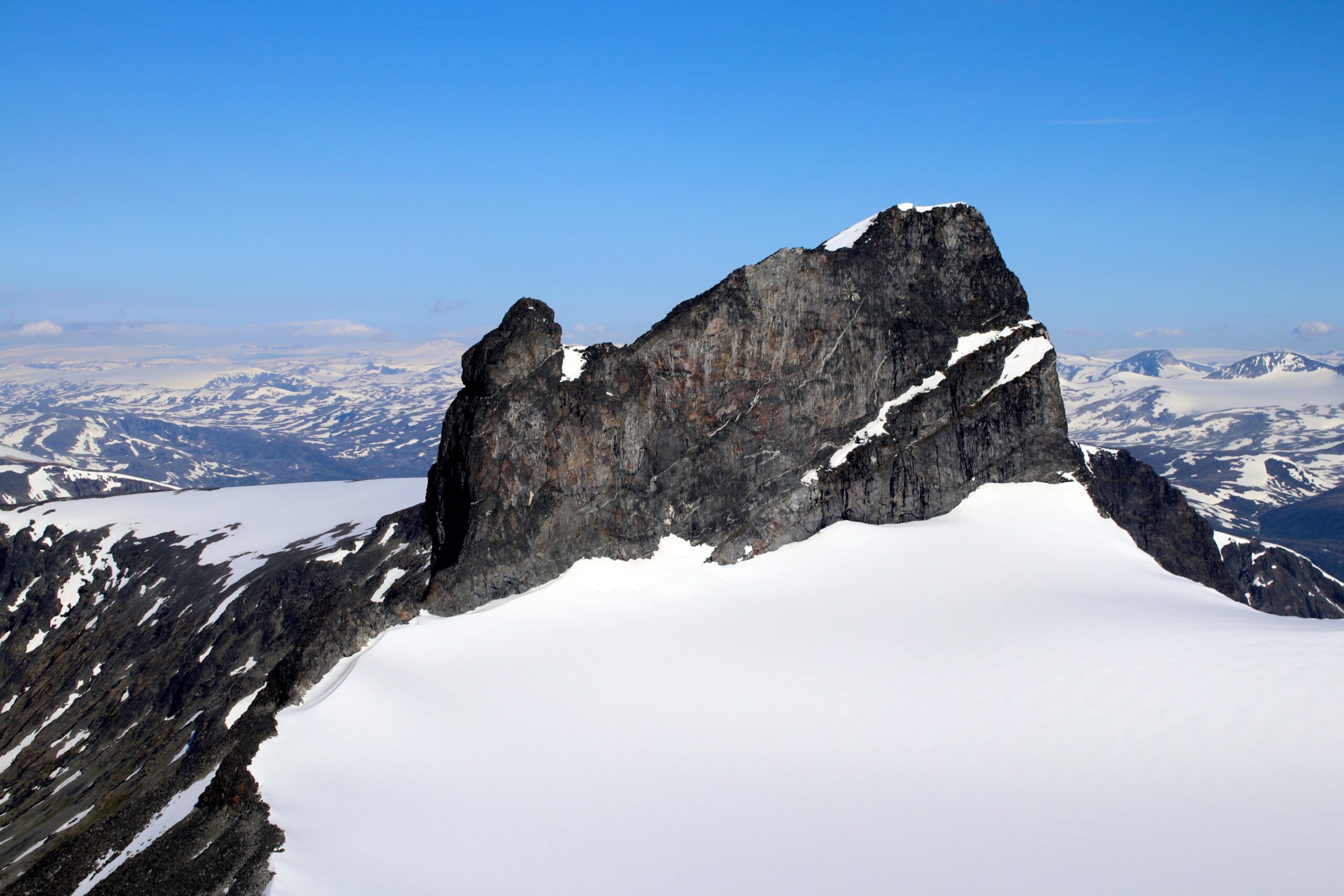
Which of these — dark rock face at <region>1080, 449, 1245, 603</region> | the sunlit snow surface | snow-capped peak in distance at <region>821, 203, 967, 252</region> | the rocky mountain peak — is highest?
snow-capped peak in distance at <region>821, 203, 967, 252</region>

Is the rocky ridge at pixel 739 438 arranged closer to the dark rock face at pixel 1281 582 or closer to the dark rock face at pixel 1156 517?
the dark rock face at pixel 1156 517

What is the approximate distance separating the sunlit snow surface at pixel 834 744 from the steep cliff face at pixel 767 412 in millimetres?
4777

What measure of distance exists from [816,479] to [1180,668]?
22.0 metres

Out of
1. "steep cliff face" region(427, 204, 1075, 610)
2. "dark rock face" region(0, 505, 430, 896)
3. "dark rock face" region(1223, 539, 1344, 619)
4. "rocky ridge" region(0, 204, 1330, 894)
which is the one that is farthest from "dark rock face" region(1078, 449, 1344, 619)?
"dark rock face" region(0, 505, 430, 896)

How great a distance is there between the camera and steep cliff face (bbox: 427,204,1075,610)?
45.8 metres

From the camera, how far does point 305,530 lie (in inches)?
4486

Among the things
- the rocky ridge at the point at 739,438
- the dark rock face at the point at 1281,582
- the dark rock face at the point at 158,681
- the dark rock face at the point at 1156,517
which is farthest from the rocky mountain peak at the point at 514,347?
the dark rock face at the point at 1281,582

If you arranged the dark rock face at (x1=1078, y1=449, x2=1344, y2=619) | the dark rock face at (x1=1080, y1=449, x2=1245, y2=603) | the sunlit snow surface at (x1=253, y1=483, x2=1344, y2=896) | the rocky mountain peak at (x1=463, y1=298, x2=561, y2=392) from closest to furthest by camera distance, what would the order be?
the sunlit snow surface at (x1=253, y1=483, x2=1344, y2=896) < the rocky mountain peak at (x1=463, y1=298, x2=561, y2=392) < the dark rock face at (x1=1080, y1=449, x2=1245, y2=603) < the dark rock face at (x1=1078, y1=449, x2=1344, y2=619)

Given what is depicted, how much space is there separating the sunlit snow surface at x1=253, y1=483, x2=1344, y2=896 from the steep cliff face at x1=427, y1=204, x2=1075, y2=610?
4777 mm

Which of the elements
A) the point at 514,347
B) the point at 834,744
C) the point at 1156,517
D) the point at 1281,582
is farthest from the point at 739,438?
the point at 1281,582

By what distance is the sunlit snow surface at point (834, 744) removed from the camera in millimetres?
24125

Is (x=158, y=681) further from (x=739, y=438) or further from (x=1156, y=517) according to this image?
(x=1156, y=517)

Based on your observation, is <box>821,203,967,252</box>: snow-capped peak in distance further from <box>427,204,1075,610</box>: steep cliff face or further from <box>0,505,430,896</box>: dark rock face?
<box>0,505,430,896</box>: dark rock face

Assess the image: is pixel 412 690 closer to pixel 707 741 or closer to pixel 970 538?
pixel 707 741
